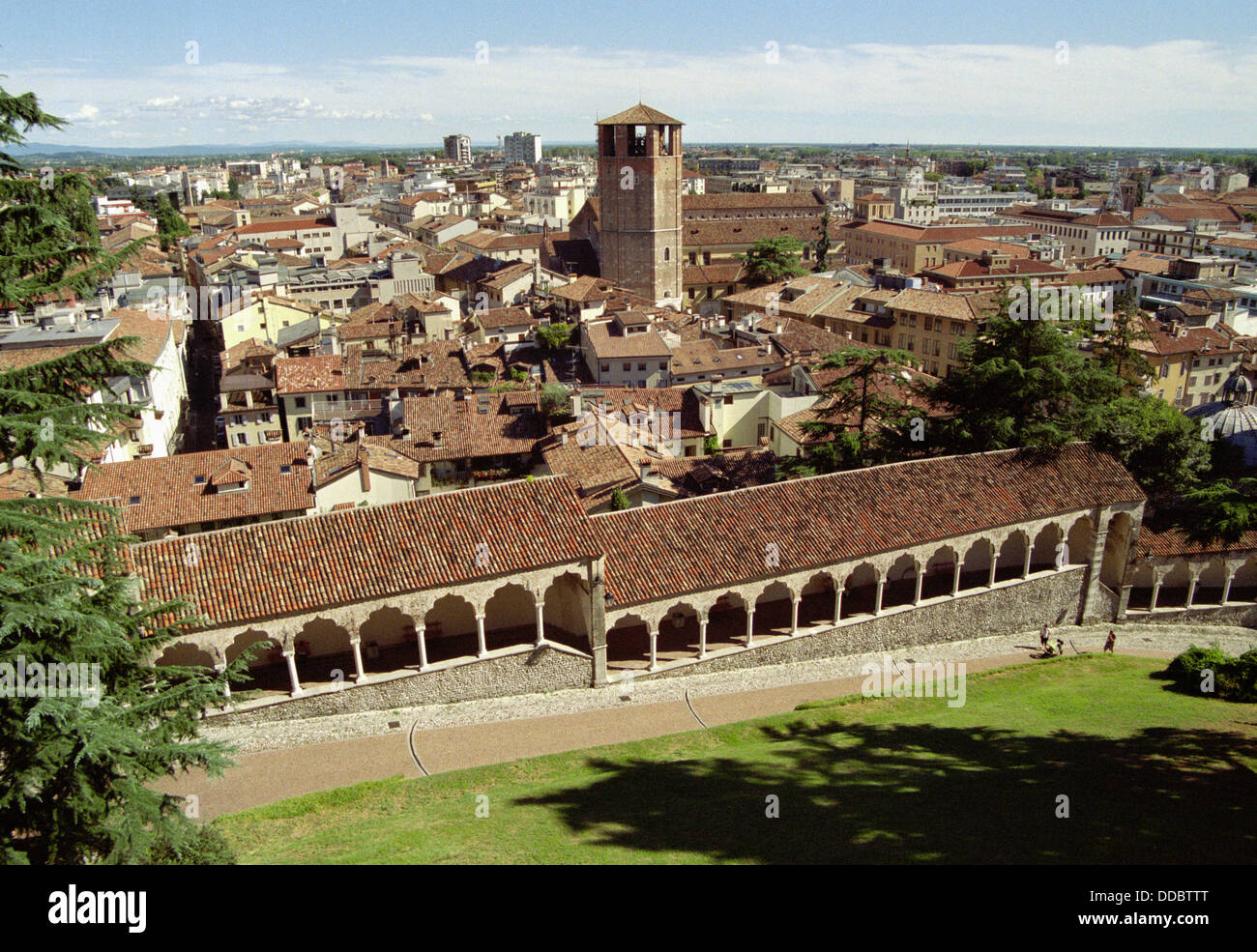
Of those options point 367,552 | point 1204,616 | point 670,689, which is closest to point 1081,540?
point 1204,616

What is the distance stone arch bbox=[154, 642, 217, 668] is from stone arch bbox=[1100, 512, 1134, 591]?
33788 mm

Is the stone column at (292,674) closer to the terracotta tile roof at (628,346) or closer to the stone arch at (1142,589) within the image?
the stone arch at (1142,589)

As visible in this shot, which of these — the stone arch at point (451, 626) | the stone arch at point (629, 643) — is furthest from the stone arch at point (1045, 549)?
the stone arch at point (451, 626)

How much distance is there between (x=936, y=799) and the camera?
20.5m

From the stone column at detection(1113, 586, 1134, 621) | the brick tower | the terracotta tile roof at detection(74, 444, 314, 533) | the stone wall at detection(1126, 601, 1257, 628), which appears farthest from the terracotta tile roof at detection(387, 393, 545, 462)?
the brick tower

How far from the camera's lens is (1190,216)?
162 metres

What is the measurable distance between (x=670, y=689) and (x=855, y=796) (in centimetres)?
896

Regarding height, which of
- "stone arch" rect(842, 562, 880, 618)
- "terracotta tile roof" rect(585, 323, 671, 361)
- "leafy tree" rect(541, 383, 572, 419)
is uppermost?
"terracotta tile roof" rect(585, 323, 671, 361)

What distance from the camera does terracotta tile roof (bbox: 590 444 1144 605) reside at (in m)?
30.0

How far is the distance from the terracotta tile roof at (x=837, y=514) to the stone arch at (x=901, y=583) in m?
2.62

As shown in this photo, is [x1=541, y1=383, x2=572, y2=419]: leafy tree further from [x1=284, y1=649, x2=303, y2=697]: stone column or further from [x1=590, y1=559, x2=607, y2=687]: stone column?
[x1=284, y1=649, x2=303, y2=697]: stone column

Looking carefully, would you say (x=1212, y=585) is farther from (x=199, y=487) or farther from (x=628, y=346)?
(x=199, y=487)

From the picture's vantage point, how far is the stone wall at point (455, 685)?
25.9 m
